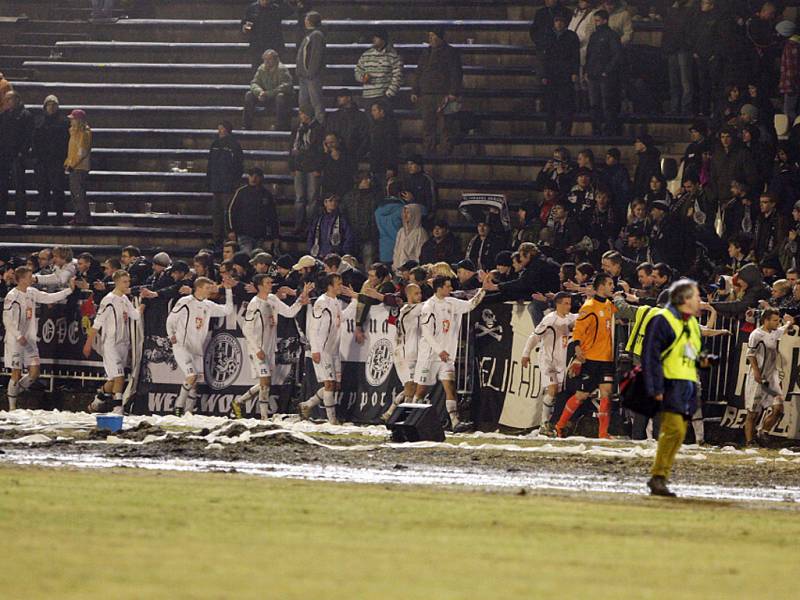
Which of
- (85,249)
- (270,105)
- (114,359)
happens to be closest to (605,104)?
(270,105)

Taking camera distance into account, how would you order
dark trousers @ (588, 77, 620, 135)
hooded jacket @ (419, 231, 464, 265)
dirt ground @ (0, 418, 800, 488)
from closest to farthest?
dirt ground @ (0, 418, 800, 488), hooded jacket @ (419, 231, 464, 265), dark trousers @ (588, 77, 620, 135)

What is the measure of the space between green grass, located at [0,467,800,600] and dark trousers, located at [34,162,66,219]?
62.7 feet

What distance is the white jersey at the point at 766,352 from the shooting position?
2148 cm

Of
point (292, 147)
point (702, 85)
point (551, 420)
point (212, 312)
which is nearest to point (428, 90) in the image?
point (292, 147)

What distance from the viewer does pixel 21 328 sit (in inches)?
1100

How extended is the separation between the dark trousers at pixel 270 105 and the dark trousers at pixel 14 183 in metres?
4.74

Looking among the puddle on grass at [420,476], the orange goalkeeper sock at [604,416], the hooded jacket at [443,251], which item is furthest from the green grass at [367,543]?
the hooded jacket at [443,251]

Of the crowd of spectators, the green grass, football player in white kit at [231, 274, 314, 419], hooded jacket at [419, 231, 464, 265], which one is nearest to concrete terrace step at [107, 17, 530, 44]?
the crowd of spectators

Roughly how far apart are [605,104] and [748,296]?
1016 cm

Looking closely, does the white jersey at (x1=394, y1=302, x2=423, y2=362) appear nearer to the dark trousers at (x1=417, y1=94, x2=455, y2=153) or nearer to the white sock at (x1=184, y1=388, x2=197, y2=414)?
the white sock at (x1=184, y1=388, x2=197, y2=414)

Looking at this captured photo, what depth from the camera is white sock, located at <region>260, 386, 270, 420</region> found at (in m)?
25.7

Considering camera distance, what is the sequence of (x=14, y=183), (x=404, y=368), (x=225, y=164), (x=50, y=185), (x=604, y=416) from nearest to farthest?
1. (x=604, y=416)
2. (x=404, y=368)
3. (x=225, y=164)
4. (x=50, y=185)
5. (x=14, y=183)

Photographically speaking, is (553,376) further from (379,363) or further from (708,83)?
(708,83)

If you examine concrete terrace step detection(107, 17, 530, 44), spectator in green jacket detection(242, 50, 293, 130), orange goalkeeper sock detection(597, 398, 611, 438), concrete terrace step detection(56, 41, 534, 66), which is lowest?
orange goalkeeper sock detection(597, 398, 611, 438)
